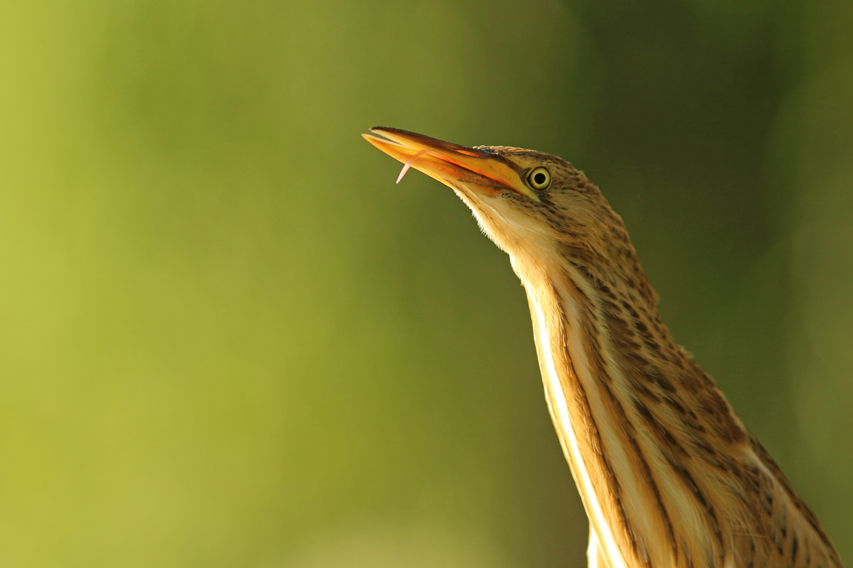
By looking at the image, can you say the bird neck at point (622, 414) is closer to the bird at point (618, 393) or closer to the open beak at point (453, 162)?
the bird at point (618, 393)

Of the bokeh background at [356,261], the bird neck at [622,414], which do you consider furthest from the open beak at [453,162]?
the bokeh background at [356,261]

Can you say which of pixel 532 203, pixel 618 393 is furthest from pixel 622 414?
pixel 532 203

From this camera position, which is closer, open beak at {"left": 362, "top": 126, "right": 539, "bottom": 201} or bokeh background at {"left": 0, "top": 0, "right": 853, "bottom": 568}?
open beak at {"left": 362, "top": 126, "right": 539, "bottom": 201}

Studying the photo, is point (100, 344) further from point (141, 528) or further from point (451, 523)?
point (451, 523)

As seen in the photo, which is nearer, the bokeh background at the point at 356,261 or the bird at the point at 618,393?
the bird at the point at 618,393

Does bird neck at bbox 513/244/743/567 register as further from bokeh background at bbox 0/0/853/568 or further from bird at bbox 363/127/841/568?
bokeh background at bbox 0/0/853/568

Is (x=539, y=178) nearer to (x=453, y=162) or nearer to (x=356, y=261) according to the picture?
(x=453, y=162)

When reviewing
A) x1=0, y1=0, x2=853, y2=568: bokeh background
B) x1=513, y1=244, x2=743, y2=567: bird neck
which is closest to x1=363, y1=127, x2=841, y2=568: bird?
x1=513, y1=244, x2=743, y2=567: bird neck
